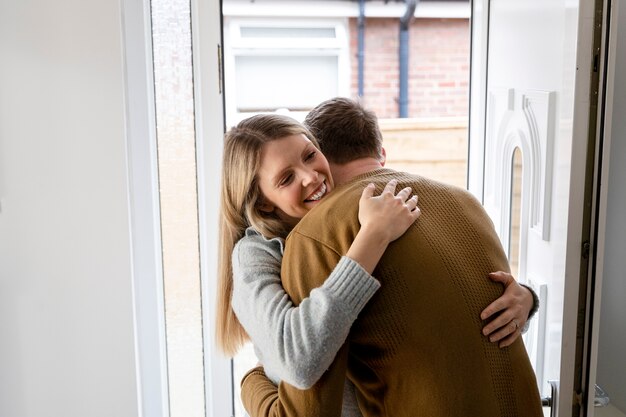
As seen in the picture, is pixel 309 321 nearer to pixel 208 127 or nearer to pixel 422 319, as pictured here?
pixel 422 319

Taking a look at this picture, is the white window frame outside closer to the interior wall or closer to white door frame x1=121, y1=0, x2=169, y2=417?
white door frame x1=121, y1=0, x2=169, y2=417

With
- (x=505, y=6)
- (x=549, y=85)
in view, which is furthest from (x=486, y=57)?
(x=549, y=85)

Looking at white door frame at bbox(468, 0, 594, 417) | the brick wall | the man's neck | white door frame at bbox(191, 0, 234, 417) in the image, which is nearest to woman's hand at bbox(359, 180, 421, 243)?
the man's neck

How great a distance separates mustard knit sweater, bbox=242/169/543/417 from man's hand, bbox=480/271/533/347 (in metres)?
0.01

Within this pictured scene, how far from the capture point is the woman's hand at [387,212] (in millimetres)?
1031

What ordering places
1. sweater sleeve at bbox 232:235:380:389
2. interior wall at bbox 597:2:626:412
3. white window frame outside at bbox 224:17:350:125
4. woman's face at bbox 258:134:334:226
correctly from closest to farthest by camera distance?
sweater sleeve at bbox 232:235:380:389 → woman's face at bbox 258:134:334:226 → interior wall at bbox 597:2:626:412 → white window frame outside at bbox 224:17:350:125

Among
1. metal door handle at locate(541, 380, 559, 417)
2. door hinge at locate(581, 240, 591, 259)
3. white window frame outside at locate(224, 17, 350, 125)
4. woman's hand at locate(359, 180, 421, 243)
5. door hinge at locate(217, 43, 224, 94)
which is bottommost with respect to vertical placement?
metal door handle at locate(541, 380, 559, 417)

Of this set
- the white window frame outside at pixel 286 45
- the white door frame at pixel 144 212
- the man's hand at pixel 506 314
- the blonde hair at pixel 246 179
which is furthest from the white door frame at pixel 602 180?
the white window frame outside at pixel 286 45

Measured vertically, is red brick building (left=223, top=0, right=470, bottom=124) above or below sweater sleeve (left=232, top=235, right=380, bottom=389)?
above

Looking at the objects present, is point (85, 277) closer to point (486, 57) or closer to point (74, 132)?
point (74, 132)

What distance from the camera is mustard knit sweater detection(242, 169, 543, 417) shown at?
1.03 meters

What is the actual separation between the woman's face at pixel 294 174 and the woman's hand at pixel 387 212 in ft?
0.51

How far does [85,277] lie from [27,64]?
0.55 m

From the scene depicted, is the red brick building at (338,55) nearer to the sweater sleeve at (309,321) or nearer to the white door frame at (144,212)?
the white door frame at (144,212)
